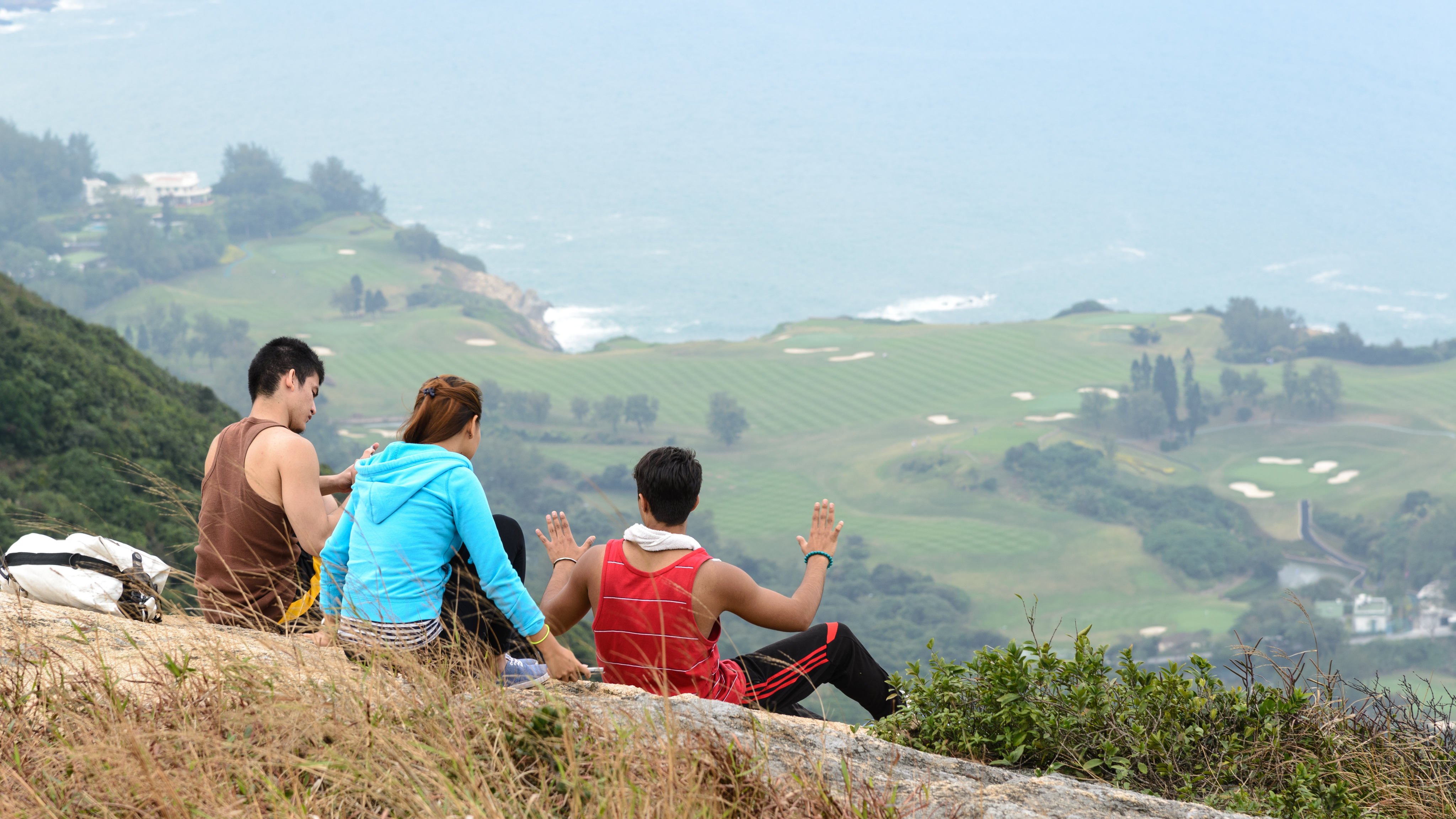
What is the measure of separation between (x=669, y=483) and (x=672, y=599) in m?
0.38

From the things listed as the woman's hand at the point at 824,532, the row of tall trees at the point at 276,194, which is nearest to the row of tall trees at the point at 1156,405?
the row of tall trees at the point at 276,194

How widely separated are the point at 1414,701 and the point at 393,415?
406ft

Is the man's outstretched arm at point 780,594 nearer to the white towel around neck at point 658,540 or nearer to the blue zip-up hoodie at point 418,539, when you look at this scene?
the white towel around neck at point 658,540

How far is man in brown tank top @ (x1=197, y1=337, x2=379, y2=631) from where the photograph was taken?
3.80 m

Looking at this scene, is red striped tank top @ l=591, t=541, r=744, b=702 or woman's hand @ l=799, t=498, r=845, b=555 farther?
woman's hand @ l=799, t=498, r=845, b=555

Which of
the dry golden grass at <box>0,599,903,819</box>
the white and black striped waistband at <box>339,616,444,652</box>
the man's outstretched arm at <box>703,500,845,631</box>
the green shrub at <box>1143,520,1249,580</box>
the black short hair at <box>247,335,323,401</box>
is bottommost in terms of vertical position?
the green shrub at <box>1143,520,1249,580</box>

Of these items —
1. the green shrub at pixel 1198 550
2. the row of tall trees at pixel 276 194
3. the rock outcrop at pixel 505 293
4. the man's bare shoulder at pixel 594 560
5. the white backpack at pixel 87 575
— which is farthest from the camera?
the row of tall trees at pixel 276 194

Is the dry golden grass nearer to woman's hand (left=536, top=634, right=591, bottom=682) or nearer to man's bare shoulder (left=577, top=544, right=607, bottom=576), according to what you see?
woman's hand (left=536, top=634, right=591, bottom=682)

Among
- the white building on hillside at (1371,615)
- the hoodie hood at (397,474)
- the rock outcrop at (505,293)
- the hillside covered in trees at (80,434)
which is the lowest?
the white building on hillside at (1371,615)

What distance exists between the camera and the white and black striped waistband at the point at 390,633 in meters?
3.20

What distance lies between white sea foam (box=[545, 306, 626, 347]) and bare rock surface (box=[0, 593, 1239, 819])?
583ft

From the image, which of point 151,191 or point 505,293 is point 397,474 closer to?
point 505,293

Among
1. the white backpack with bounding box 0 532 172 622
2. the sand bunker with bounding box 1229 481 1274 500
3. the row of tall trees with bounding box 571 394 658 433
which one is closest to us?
the white backpack with bounding box 0 532 172 622

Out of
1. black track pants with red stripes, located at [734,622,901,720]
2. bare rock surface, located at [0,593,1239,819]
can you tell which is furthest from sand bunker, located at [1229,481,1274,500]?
bare rock surface, located at [0,593,1239,819]
